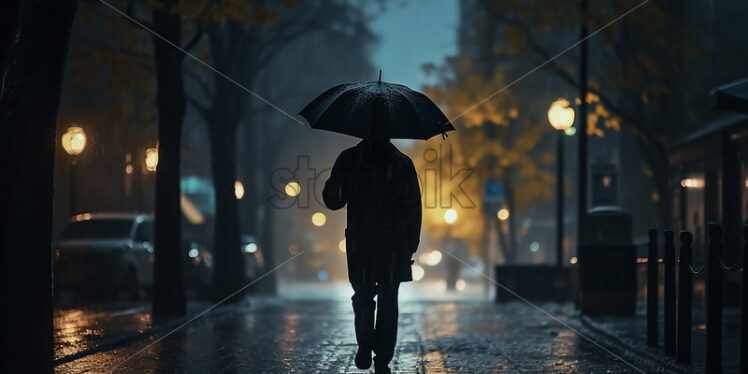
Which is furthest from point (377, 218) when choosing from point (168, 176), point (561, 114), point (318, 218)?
point (318, 218)

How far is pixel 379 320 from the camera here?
8.27m

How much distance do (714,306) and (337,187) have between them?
10.5ft

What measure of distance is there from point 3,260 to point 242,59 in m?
14.5

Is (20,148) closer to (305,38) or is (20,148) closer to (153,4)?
(153,4)

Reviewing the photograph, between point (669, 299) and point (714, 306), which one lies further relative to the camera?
point (669, 299)

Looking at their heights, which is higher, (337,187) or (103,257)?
(337,187)

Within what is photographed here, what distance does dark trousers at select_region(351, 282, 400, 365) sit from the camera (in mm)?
8242

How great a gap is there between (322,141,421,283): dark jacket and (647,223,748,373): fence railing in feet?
7.76

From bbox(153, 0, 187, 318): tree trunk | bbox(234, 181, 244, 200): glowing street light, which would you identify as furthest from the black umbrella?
bbox(234, 181, 244, 200): glowing street light

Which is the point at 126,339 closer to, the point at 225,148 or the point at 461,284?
the point at 225,148

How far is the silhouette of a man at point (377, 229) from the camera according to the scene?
8.16 meters

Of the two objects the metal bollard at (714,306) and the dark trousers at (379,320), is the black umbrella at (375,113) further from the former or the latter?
the metal bollard at (714,306)

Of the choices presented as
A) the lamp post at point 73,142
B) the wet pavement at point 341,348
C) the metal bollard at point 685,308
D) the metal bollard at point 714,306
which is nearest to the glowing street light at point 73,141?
the lamp post at point 73,142

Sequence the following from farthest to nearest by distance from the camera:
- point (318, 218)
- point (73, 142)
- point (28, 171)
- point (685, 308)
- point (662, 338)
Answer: point (318, 218), point (73, 142), point (662, 338), point (685, 308), point (28, 171)
